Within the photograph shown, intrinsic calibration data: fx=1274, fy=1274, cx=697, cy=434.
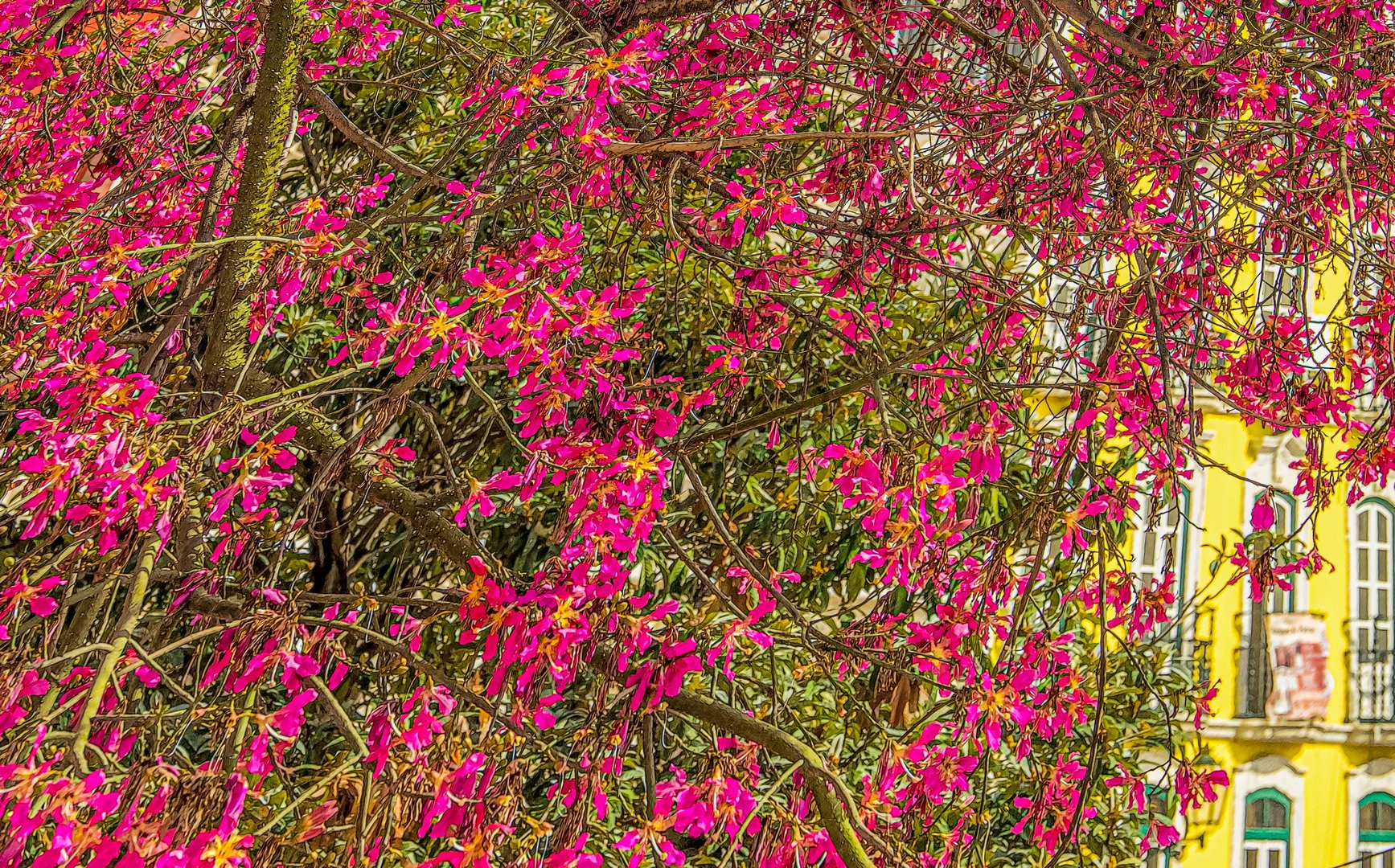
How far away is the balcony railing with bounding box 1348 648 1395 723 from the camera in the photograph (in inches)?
449

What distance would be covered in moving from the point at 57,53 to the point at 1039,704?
8.76 ft

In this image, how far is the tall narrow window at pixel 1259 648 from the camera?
→ 11.1 m

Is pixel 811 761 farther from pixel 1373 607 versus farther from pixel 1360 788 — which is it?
pixel 1373 607

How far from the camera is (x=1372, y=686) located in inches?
455

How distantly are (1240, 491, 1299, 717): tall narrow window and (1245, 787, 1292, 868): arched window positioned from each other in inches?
28.3

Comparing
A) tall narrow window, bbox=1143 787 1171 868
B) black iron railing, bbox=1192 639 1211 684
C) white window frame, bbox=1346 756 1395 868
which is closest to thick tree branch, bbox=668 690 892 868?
black iron railing, bbox=1192 639 1211 684

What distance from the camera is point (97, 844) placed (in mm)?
1465

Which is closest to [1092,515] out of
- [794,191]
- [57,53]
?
[794,191]

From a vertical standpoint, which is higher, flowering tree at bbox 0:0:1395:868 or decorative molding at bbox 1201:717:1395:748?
decorative molding at bbox 1201:717:1395:748

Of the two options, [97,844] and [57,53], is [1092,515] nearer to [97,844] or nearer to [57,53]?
[97,844]

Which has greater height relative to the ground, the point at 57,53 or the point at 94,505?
the point at 57,53

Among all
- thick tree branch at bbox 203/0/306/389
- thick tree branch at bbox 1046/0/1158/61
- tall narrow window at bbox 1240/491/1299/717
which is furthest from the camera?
tall narrow window at bbox 1240/491/1299/717

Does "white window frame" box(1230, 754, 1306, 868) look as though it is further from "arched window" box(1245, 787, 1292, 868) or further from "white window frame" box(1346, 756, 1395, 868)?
"white window frame" box(1346, 756, 1395, 868)

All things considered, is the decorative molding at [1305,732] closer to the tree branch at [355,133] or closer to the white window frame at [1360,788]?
the white window frame at [1360,788]
